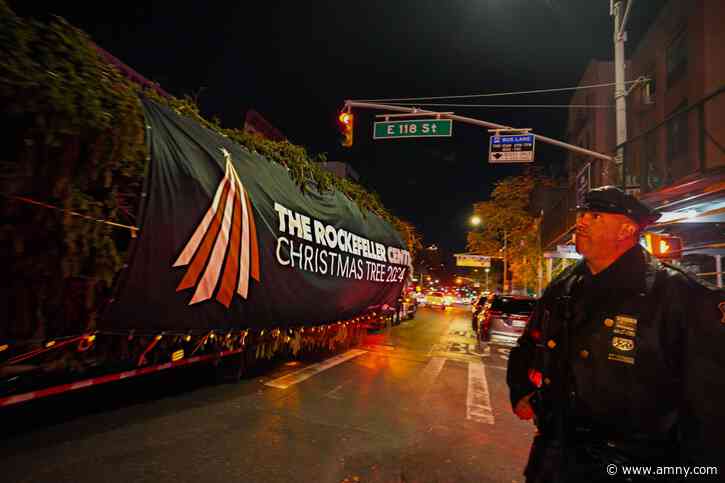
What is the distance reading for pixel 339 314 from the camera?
25.5 feet

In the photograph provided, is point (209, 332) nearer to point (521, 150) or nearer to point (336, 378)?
point (336, 378)

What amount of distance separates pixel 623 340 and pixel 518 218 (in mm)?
28251

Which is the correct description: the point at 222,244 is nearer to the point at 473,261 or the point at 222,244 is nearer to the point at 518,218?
A: the point at 518,218

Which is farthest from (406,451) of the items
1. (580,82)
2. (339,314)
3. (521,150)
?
(580,82)

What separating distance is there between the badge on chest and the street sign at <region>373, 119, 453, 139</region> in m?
10.4

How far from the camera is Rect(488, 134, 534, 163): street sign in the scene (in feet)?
38.6

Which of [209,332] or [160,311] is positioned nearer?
[160,311]

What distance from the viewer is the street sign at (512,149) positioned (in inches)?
463

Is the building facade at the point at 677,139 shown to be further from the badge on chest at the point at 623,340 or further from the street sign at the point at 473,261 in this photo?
the street sign at the point at 473,261

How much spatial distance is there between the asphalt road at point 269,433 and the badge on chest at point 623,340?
8.57 ft

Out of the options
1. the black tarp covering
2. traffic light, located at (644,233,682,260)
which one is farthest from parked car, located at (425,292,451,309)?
the black tarp covering

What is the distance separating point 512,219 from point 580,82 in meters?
9.98

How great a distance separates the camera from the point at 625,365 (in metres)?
1.75

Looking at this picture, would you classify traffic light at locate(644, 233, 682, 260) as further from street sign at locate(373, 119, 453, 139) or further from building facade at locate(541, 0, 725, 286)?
street sign at locate(373, 119, 453, 139)
